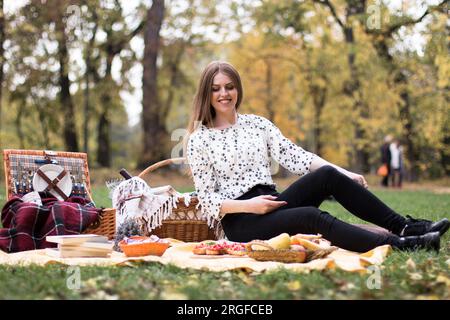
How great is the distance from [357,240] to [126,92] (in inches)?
734

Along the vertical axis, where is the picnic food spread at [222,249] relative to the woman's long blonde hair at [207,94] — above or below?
below

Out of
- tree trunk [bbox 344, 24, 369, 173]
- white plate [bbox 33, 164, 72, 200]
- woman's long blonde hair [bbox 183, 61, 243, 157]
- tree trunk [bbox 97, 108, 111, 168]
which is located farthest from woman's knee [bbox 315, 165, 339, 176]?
tree trunk [bbox 97, 108, 111, 168]

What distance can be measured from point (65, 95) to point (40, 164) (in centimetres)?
1529

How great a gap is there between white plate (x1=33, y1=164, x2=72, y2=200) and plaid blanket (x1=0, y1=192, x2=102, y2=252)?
35 cm

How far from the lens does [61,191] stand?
212 inches

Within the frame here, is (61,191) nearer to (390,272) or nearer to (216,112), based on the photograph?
(216,112)

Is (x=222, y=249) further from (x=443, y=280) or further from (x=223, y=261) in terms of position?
(x=443, y=280)

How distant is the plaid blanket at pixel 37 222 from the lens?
4.64 metres

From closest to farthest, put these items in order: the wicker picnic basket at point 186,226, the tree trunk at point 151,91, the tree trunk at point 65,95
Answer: the wicker picnic basket at point 186,226
the tree trunk at point 151,91
the tree trunk at point 65,95

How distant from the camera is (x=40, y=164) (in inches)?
215

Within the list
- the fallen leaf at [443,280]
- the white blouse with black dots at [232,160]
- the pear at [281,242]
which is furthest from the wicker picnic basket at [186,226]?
the fallen leaf at [443,280]

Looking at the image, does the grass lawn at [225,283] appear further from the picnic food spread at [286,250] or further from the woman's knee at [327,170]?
the woman's knee at [327,170]
